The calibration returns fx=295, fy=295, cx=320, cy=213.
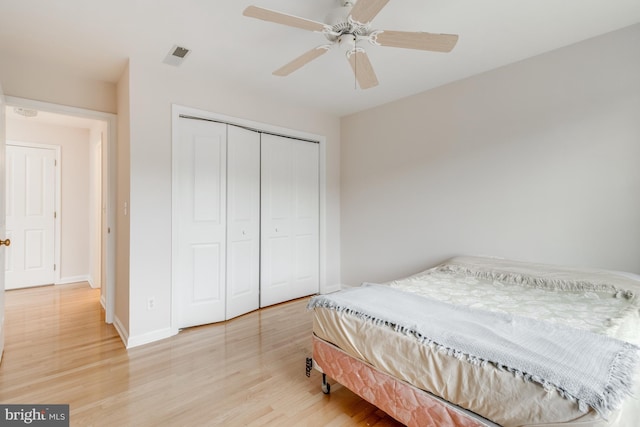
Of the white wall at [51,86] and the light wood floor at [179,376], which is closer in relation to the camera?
the light wood floor at [179,376]

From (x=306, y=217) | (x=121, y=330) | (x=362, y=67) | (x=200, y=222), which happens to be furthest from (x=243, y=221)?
(x=362, y=67)

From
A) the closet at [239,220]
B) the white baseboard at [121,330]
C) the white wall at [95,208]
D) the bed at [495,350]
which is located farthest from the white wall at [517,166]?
the white wall at [95,208]

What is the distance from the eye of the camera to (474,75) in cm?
290

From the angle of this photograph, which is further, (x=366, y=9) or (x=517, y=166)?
(x=517, y=166)

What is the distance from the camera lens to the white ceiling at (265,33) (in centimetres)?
191

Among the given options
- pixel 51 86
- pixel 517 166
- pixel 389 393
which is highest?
pixel 51 86

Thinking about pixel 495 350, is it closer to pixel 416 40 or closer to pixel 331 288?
pixel 416 40

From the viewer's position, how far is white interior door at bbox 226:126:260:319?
321 cm

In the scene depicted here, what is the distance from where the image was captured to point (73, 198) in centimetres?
472

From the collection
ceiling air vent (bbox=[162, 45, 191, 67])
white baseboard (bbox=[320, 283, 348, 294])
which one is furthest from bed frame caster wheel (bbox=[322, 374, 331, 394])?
ceiling air vent (bbox=[162, 45, 191, 67])

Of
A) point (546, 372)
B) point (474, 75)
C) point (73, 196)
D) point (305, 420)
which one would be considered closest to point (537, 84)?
point (474, 75)

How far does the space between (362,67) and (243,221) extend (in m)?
2.08

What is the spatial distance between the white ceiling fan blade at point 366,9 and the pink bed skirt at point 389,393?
70.4 inches

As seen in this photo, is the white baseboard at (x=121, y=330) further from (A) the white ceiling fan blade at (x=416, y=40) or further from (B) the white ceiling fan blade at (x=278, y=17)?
(A) the white ceiling fan blade at (x=416, y=40)
